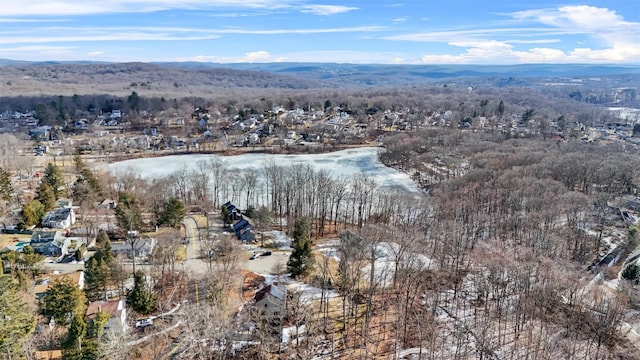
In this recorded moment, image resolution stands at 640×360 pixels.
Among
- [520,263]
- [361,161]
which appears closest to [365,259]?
[520,263]

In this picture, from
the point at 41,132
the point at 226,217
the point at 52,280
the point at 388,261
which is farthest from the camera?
the point at 41,132

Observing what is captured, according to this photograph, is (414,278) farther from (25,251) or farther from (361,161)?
(361,161)

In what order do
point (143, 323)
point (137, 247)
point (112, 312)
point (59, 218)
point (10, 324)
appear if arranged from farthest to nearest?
point (59, 218) → point (137, 247) → point (143, 323) → point (112, 312) → point (10, 324)

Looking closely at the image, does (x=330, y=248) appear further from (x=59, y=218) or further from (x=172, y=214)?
(x=59, y=218)

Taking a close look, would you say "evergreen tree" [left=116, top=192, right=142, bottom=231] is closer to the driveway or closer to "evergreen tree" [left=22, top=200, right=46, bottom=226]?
"evergreen tree" [left=22, top=200, right=46, bottom=226]

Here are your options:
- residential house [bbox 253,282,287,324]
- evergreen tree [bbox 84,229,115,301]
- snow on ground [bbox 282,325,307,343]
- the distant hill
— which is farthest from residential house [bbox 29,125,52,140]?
snow on ground [bbox 282,325,307,343]

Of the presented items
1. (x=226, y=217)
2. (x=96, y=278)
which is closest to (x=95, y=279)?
(x=96, y=278)

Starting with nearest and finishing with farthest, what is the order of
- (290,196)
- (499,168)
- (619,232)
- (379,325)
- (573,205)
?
(379,325) < (573,205) < (619,232) < (290,196) < (499,168)
